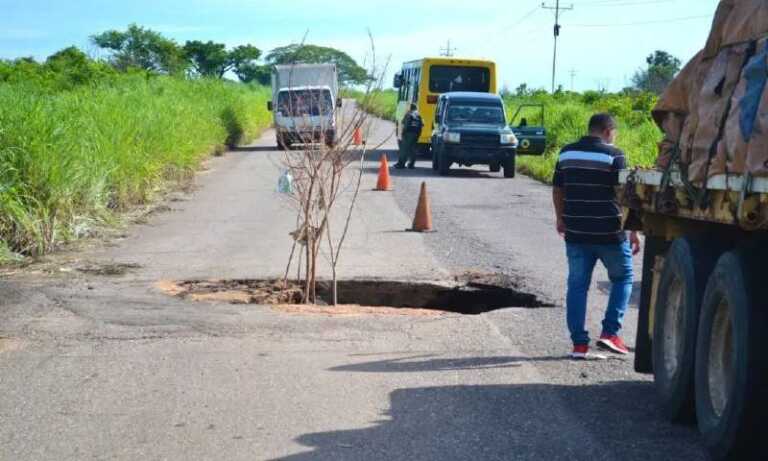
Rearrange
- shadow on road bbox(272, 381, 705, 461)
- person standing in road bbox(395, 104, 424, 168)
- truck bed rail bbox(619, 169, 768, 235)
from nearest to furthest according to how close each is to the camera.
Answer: truck bed rail bbox(619, 169, 768, 235) < shadow on road bbox(272, 381, 705, 461) < person standing in road bbox(395, 104, 424, 168)

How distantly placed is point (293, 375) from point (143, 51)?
225 ft

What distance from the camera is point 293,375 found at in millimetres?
7594

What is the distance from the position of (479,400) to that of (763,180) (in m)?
2.71

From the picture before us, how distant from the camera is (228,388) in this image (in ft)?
23.6

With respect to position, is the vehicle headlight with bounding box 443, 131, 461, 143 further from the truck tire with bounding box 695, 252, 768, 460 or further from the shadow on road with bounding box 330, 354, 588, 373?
the truck tire with bounding box 695, 252, 768, 460

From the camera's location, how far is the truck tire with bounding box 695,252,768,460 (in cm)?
498

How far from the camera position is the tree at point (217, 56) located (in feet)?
271

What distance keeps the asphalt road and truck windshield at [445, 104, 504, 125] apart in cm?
1497

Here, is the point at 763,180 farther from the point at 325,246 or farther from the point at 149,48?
the point at 149,48

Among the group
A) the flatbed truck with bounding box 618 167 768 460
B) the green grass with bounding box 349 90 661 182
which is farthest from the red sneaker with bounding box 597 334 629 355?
the green grass with bounding box 349 90 661 182

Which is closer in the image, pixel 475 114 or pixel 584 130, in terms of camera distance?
pixel 475 114

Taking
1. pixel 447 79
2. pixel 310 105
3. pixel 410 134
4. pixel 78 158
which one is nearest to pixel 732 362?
pixel 310 105

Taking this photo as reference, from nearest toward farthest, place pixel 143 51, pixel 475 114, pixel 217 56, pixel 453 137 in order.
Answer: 1. pixel 453 137
2. pixel 475 114
3. pixel 143 51
4. pixel 217 56

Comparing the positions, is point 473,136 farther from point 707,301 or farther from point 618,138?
point 707,301
